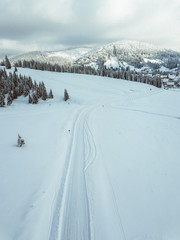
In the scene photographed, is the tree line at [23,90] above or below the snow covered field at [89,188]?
above

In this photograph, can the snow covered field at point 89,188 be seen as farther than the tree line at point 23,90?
No

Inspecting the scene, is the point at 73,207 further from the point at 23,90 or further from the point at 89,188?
the point at 23,90

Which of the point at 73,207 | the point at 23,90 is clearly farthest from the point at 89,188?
the point at 23,90

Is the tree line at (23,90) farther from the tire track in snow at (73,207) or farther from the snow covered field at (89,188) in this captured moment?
the tire track in snow at (73,207)

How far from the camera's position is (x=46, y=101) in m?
39.5

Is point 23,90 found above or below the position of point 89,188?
above

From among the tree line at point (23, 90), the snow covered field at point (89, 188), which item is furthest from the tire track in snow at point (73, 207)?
the tree line at point (23, 90)

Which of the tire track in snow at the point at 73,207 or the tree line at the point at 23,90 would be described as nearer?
the tire track in snow at the point at 73,207

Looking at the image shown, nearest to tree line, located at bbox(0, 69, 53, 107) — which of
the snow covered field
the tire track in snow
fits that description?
the snow covered field

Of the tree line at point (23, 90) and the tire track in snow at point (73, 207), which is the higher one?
the tree line at point (23, 90)

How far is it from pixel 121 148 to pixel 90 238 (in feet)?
26.0

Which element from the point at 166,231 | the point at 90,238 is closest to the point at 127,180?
the point at 166,231

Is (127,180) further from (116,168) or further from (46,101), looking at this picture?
(46,101)

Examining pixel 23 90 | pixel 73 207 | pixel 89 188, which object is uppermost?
pixel 23 90
